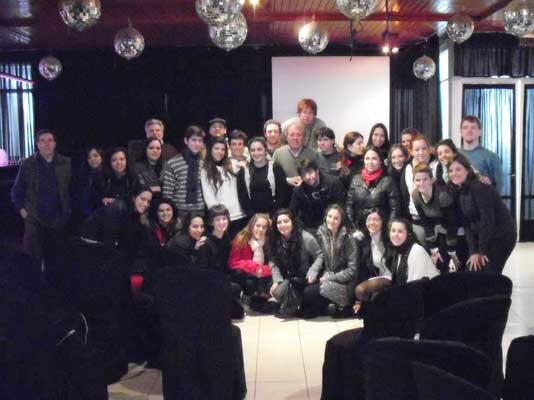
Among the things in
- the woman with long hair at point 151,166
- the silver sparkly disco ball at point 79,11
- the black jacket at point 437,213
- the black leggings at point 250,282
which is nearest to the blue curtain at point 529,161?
the black jacket at point 437,213

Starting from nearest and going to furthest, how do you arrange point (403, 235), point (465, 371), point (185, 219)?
point (465, 371), point (403, 235), point (185, 219)

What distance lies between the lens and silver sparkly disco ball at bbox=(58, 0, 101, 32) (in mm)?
3910

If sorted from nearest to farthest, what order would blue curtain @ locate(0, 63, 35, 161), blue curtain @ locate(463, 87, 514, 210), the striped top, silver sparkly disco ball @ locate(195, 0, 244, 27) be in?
silver sparkly disco ball @ locate(195, 0, 244, 27)
the striped top
blue curtain @ locate(463, 87, 514, 210)
blue curtain @ locate(0, 63, 35, 161)

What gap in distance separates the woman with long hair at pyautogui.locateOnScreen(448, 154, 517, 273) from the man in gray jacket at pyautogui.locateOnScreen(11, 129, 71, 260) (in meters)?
3.76

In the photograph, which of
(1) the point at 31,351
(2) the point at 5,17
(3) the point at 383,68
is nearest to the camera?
(1) the point at 31,351

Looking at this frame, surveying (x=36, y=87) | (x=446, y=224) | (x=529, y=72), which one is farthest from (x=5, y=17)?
(x=529, y=72)

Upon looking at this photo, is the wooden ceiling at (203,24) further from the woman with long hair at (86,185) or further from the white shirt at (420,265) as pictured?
the white shirt at (420,265)

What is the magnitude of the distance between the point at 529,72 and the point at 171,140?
5.13 metres

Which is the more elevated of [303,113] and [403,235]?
[303,113]

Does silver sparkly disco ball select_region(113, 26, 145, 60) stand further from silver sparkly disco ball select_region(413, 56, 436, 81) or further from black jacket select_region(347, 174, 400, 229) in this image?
silver sparkly disco ball select_region(413, 56, 436, 81)

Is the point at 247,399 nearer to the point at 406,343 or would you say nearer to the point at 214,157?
the point at 406,343

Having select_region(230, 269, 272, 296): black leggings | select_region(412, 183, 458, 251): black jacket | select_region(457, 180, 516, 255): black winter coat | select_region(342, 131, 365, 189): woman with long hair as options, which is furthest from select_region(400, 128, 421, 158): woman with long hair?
select_region(230, 269, 272, 296): black leggings

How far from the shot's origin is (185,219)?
5465 mm

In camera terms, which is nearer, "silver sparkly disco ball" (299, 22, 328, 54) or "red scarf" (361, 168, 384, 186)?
"silver sparkly disco ball" (299, 22, 328, 54)
